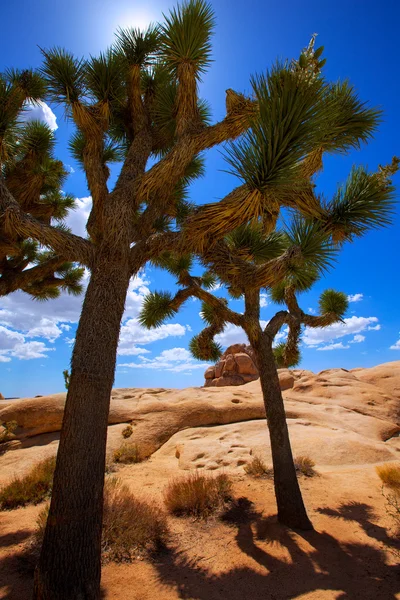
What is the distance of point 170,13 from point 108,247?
10.8 ft

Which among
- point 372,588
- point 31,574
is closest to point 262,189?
point 372,588

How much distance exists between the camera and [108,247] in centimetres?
363

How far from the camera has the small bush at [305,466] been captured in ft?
23.2

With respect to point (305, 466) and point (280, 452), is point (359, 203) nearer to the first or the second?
point (280, 452)

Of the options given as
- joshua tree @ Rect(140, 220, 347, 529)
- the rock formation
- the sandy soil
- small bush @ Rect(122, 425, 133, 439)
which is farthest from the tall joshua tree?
the rock formation

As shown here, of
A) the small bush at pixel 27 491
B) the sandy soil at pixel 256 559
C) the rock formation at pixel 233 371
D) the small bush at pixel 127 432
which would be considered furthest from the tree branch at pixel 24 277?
the rock formation at pixel 233 371

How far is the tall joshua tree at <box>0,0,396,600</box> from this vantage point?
2.83m

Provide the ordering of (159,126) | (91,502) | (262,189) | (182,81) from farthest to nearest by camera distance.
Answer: (159,126) → (182,81) → (262,189) → (91,502)

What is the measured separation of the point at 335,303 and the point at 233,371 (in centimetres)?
1914

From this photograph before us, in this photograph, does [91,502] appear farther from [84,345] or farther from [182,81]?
[182,81]

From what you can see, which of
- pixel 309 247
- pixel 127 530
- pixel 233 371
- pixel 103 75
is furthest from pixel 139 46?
pixel 233 371

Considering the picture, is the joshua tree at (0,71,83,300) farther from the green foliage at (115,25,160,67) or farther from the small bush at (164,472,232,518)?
the small bush at (164,472,232,518)

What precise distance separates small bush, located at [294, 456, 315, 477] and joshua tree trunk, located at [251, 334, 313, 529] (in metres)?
2.66

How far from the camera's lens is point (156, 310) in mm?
6223
